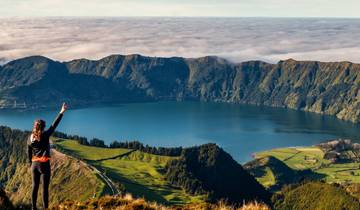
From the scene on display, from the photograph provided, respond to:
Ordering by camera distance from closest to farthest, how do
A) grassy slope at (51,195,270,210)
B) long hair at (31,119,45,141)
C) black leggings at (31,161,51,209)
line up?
1. long hair at (31,119,45,141)
2. black leggings at (31,161,51,209)
3. grassy slope at (51,195,270,210)

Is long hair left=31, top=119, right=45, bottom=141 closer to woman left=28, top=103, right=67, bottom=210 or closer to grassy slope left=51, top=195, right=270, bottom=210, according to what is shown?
woman left=28, top=103, right=67, bottom=210

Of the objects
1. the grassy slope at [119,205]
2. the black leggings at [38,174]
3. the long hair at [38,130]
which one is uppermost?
the long hair at [38,130]

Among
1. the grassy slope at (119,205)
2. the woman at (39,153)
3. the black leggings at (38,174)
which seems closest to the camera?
the woman at (39,153)

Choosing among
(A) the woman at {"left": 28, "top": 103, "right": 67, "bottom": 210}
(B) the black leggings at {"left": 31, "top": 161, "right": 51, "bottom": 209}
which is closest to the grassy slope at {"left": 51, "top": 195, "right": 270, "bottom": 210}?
(B) the black leggings at {"left": 31, "top": 161, "right": 51, "bottom": 209}

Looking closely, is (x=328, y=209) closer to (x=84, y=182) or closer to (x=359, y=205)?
(x=359, y=205)

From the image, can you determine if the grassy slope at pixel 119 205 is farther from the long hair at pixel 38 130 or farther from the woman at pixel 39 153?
the long hair at pixel 38 130

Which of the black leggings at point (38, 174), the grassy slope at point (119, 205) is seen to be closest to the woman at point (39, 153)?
the black leggings at point (38, 174)

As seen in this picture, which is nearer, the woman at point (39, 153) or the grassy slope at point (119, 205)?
the woman at point (39, 153)

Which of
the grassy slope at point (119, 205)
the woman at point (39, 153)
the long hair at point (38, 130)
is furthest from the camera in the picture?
the grassy slope at point (119, 205)

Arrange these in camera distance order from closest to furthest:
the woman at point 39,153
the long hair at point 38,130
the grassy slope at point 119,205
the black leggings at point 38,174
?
the long hair at point 38,130
the woman at point 39,153
the black leggings at point 38,174
the grassy slope at point 119,205

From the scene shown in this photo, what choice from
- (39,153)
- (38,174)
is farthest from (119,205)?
(39,153)

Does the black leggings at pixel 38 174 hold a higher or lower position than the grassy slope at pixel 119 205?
higher

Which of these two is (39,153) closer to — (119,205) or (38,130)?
(38,130)
